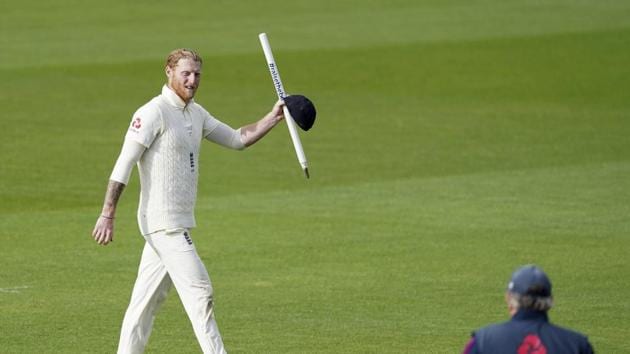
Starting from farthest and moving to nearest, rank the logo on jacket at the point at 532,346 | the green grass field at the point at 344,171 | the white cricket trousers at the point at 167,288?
the green grass field at the point at 344,171
the white cricket trousers at the point at 167,288
the logo on jacket at the point at 532,346

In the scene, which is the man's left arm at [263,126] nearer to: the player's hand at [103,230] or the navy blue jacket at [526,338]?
the player's hand at [103,230]

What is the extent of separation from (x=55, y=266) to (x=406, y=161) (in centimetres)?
977

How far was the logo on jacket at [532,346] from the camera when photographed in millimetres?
7695

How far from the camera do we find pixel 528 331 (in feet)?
25.4

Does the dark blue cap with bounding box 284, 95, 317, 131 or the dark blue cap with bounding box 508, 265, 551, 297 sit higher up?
the dark blue cap with bounding box 284, 95, 317, 131

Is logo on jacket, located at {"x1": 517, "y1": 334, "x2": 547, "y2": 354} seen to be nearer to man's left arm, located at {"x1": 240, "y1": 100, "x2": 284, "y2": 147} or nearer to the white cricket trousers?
the white cricket trousers

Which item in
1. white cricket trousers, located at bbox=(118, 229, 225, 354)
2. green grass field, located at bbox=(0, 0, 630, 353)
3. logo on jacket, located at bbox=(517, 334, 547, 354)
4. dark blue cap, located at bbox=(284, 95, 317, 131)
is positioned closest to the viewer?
logo on jacket, located at bbox=(517, 334, 547, 354)

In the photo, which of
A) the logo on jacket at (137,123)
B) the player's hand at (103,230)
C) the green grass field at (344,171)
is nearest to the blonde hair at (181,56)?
the logo on jacket at (137,123)

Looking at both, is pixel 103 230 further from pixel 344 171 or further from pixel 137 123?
pixel 344 171

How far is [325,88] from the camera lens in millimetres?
32969

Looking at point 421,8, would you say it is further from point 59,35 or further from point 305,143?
point 305,143

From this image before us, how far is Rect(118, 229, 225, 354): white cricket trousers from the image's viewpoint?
1106 centimetres

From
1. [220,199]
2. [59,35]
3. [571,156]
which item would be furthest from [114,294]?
[59,35]

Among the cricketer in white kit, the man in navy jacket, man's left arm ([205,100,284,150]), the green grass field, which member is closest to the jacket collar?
the cricketer in white kit
